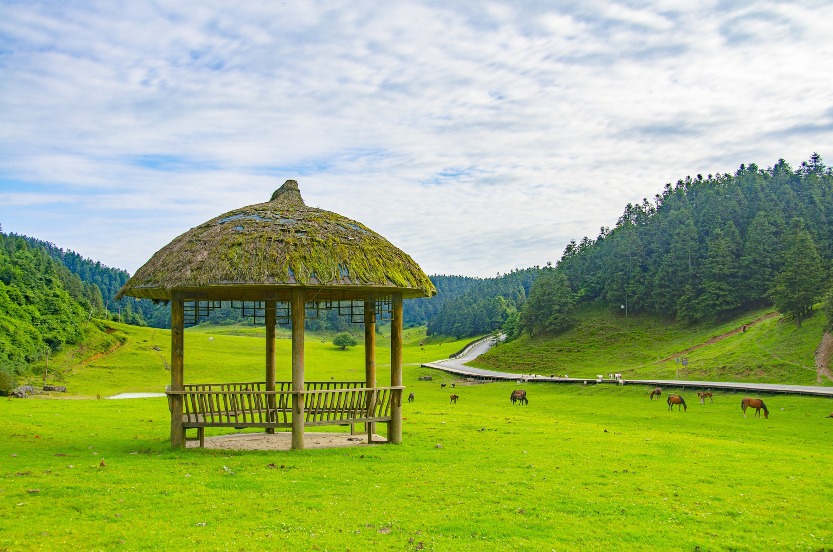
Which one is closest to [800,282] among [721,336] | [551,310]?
[721,336]

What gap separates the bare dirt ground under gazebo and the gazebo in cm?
72

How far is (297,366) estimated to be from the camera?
18.0 m

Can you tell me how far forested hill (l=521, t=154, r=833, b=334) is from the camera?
88.2m

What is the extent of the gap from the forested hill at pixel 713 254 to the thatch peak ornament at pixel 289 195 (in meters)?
65.9

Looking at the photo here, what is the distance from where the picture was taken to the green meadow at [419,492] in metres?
10.5

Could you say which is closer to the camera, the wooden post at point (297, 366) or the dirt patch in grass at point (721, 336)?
the wooden post at point (297, 366)

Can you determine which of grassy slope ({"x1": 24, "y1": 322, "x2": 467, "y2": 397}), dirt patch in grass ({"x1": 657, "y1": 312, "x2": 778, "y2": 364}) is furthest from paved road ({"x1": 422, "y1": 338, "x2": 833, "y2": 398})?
dirt patch in grass ({"x1": 657, "y1": 312, "x2": 778, "y2": 364})

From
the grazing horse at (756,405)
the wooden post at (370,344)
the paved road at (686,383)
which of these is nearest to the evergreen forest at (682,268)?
the paved road at (686,383)

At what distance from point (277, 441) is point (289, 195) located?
26.4 feet

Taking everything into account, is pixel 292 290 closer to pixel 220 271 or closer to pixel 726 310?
pixel 220 271

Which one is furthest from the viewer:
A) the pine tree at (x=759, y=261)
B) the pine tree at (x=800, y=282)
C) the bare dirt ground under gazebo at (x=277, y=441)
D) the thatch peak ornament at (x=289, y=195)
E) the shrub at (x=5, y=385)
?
the pine tree at (x=759, y=261)

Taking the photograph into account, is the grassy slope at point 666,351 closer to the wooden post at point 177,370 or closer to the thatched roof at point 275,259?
A: the thatched roof at point 275,259

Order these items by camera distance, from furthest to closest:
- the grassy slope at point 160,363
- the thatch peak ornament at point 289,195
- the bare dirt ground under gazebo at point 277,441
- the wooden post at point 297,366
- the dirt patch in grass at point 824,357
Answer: the grassy slope at point 160,363 < the dirt patch in grass at point 824,357 < the thatch peak ornament at point 289,195 < the bare dirt ground under gazebo at point 277,441 < the wooden post at point 297,366

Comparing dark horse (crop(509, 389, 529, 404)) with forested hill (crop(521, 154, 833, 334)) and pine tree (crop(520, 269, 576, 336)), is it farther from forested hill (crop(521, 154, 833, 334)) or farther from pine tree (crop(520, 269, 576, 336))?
pine tree (crop(520, 269, 576, 336))
